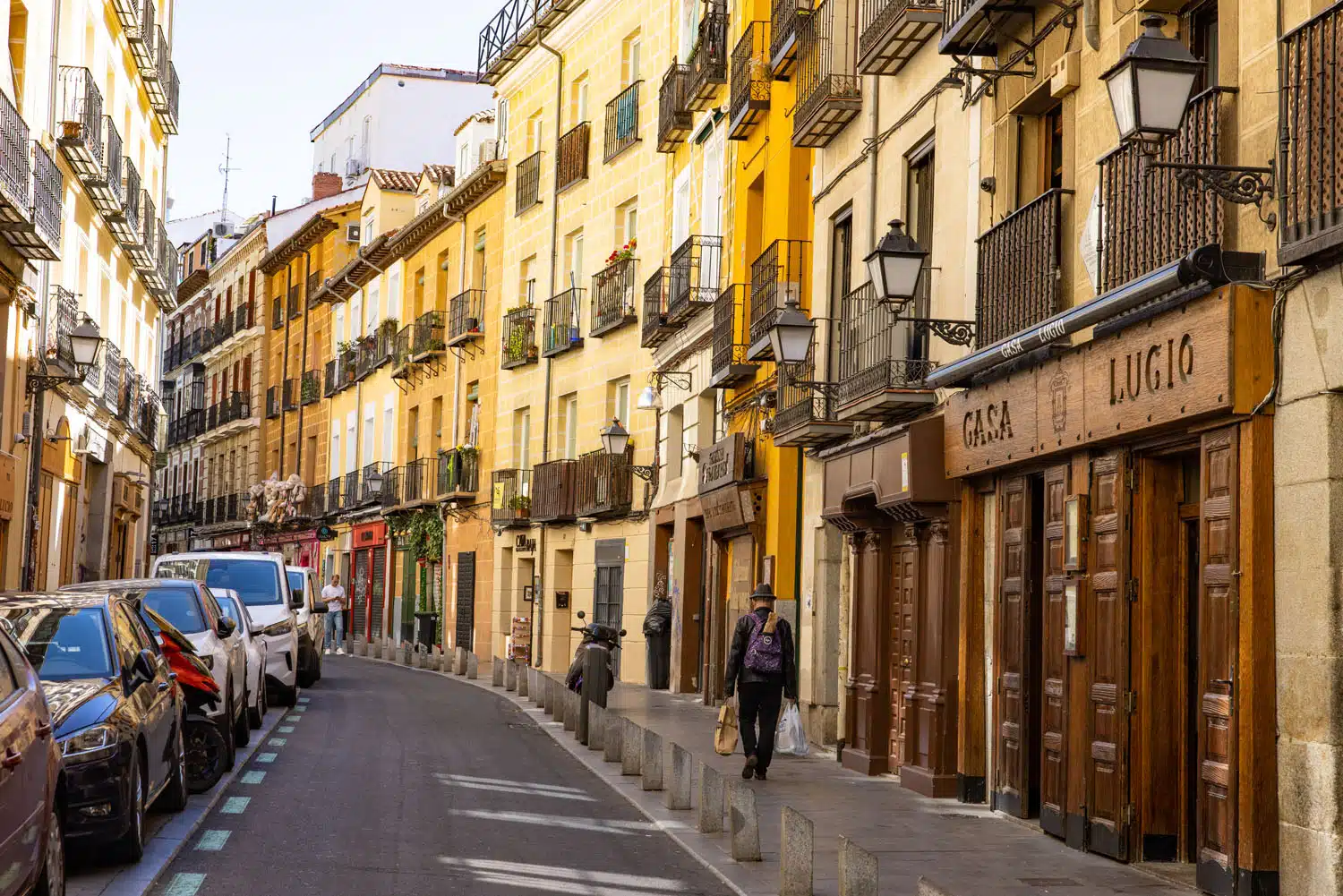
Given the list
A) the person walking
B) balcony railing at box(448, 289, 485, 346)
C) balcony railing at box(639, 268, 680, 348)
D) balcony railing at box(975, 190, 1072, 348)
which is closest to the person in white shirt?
balcony railing at box(448, 289, 485, 346)

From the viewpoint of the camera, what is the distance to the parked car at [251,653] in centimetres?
1783

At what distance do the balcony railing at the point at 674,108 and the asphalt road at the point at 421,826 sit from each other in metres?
11.8

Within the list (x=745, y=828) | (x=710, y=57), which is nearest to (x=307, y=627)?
(x=710, y=57)

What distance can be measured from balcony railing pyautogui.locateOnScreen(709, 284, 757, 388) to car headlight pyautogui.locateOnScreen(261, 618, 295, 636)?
618 cm

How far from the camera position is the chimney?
65375mm

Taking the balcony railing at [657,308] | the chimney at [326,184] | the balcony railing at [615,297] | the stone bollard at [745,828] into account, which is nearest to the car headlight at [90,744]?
the stone bollard at [745,828]

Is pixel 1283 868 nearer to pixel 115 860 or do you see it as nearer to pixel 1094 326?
pixel 1094 326

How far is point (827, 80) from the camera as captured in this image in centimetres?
1803

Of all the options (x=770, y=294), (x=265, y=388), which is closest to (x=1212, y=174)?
(x=770, y=294)

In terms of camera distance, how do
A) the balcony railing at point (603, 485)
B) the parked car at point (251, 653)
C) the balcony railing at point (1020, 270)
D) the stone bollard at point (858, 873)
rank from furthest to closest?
1. the balcony railing at point (603, 485)
2. the parked car at point (251, 653)
3. the balcony railing at point (1020, 270)
4. the stone bollard at point (858, 873)

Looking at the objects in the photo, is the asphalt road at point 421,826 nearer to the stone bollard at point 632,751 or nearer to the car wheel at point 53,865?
the stone bollard at point 632,751

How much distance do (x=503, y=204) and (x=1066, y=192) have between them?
28.8 m

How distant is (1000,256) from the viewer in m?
→ 13.2

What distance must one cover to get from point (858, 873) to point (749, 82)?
1570 cm
